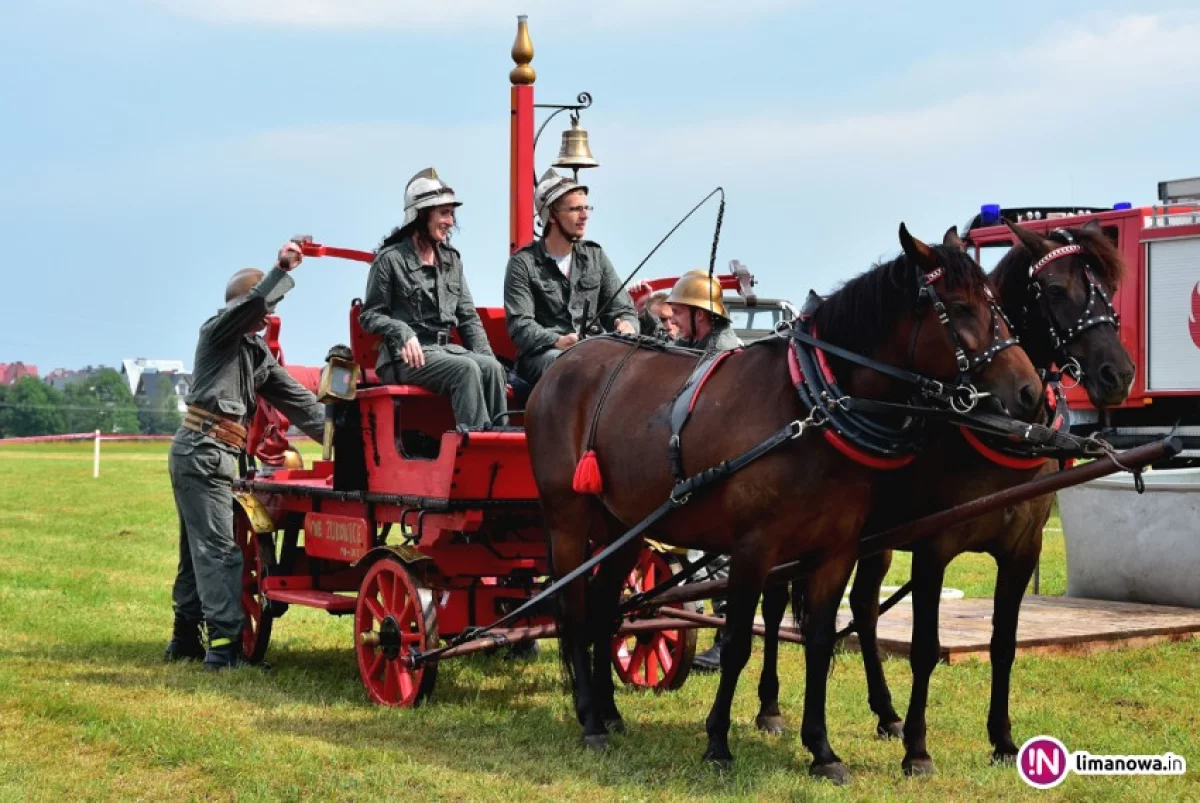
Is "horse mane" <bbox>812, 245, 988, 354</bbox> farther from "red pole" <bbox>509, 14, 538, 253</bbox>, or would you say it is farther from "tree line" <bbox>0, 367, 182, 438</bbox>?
"tree line" <bbox>0, 367, 182, 438</bbox>

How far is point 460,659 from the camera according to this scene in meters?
9.16

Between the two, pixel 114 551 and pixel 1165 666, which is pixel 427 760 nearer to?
pixel 1165 666

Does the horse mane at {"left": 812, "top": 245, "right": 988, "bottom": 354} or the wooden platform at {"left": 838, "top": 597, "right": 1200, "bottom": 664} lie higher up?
the horse mane at {"left": 812, "top": 245, "right": 988, "bottom": 354}

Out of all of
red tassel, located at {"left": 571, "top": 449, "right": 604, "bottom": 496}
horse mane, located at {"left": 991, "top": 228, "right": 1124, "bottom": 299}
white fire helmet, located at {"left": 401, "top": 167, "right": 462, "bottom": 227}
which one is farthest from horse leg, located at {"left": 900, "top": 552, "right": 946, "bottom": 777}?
white fire helmet, located at {"left": 401, "top": 167, "right": 462, "bottom": 227}

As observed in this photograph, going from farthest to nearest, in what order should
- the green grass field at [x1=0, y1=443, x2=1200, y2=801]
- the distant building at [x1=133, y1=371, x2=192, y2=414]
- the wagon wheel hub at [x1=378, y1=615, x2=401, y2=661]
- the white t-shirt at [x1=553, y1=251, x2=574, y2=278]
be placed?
the distant building at [x1=133, y1=371, x2=192, y2=414]
the white t-shirt at [x1=553, y1=251, x2=574, y2=278]
the wagon wheel hub at [x1=378, y1=615, x2=401, y2=661]
the green grass field at [x1=0, y1=443, x2=1200, y2=801]

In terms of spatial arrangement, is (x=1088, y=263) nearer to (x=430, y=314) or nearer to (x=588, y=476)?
(x=588, y=476)

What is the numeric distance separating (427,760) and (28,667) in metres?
3.32

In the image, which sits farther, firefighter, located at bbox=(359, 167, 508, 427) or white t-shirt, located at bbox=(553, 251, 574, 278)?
white t-shirt, located at bbox=(553, 251, 574, 278)

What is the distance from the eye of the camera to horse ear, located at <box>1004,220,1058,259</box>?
611 cm

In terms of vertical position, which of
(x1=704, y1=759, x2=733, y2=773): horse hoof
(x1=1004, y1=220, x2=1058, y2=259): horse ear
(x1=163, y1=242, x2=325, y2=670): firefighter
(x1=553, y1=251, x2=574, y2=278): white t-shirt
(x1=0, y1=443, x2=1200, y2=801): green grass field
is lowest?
(x1=0, y1=443, x2=1200, y2=801): green grass field

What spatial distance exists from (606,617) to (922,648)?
156cm

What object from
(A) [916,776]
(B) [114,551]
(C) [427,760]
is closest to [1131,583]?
(A) [916,776]

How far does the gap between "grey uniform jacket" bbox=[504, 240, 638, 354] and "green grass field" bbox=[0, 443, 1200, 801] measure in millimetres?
1906

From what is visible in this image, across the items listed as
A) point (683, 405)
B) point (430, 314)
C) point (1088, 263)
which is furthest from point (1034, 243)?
point (430, 314)
